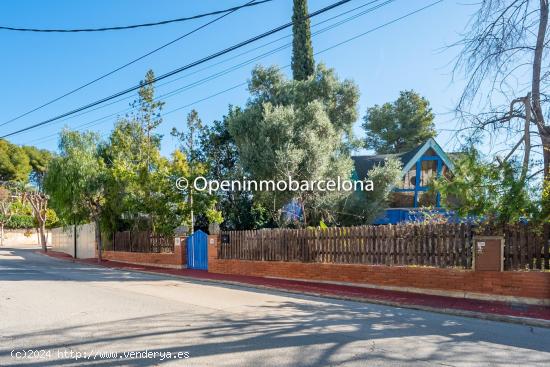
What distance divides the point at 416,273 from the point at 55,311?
837 cm

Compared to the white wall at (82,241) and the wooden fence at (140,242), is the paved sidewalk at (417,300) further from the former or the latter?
the white wall at (82,241)

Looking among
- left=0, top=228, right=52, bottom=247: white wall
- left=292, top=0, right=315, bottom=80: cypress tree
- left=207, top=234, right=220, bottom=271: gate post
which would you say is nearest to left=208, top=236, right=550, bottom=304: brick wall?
left=207, top=234, right=220, bottom=271: gate post

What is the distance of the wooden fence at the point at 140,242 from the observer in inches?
875

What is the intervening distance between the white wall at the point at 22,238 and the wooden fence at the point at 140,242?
30681 millimetres

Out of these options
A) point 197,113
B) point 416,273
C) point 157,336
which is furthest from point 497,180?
point 197,113

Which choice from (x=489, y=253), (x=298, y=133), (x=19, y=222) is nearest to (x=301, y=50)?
(x=298, y=133)

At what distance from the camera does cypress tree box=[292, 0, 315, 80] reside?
25281 millimetres

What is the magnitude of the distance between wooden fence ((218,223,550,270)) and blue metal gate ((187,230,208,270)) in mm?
2454

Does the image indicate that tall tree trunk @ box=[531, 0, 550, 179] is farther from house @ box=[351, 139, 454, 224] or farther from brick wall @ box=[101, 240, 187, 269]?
brick wall @ box=[101, 240, 187, 269]

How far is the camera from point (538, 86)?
11188 millimetres

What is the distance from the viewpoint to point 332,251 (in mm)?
14391

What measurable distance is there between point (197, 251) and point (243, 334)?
13145 mm

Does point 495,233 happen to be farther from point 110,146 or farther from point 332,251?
point 110,146

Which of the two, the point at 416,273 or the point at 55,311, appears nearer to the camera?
the point at 55,311
